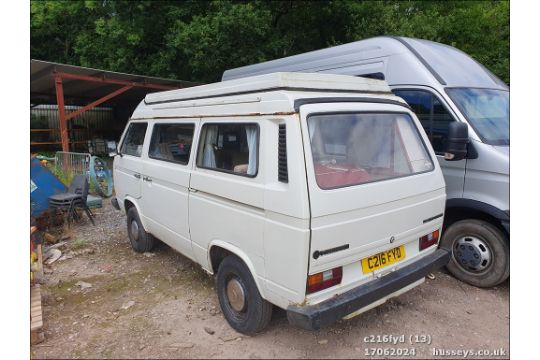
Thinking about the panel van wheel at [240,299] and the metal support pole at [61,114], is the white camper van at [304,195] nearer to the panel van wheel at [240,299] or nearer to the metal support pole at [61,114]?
the panel van wheel at [240,299]

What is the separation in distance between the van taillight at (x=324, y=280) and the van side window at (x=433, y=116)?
8.28 ft

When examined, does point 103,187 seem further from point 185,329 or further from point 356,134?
point 356,134

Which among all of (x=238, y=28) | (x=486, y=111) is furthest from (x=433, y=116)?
(x=238, y=28)

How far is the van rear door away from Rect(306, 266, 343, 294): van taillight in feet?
0.18

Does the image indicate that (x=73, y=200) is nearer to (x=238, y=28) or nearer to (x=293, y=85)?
(x=293, y=85)

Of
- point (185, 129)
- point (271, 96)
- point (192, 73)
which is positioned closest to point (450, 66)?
point (271, 96)

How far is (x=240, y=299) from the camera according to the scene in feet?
10.2

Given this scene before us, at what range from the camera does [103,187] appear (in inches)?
336

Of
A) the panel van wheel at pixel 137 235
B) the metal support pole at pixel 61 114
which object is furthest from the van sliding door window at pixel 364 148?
the metal support pole at pixel 61 114

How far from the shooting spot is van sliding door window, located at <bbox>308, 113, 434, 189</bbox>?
2717mm

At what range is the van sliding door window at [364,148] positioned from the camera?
2.72 meters

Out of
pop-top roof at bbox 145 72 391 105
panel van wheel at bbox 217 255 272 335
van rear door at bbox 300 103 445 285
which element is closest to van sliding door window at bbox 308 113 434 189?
van rear door at bbox 300 103 445 285

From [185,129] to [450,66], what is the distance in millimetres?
3490

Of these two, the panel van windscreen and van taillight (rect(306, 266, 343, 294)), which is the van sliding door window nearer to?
van taillight (rect(306, 266, 343, 294))
